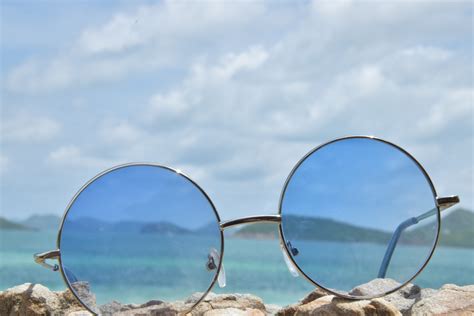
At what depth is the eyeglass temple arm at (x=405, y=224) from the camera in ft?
8.48

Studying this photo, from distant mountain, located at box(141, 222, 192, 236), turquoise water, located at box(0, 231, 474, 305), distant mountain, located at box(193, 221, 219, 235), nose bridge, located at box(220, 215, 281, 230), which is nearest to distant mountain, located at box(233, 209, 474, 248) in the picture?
nose bridge, located at box(220, 215, 281, 230)

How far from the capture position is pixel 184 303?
2561 millimetres

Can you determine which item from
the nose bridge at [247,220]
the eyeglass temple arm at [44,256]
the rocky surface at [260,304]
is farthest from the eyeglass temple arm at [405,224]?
the eyeglass temple arm at [44,256]

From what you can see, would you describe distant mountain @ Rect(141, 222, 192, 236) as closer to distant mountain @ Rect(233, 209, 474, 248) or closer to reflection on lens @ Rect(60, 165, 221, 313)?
reflection on lens @ Rect(60, 165, 221, 313)

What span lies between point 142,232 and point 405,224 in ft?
3.69

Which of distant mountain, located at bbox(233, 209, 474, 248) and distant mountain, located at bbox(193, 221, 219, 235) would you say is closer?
distant mountain, located at bbox(193, 221, 219, 235)

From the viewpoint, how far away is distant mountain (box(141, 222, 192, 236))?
2.69 m

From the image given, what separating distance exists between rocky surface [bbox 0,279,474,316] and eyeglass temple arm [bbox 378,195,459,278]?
136 mm

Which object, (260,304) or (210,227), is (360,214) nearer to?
(260,304)

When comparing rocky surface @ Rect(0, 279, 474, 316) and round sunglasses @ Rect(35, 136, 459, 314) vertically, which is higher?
round sunglasses @ Rect(35, 136, 459, 314)

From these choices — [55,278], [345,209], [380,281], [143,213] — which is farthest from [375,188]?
[55,278]

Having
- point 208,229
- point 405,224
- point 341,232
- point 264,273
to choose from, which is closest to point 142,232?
point 208,229

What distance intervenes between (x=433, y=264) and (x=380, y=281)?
14306mm

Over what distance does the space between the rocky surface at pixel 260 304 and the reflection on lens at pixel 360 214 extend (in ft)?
0.32
